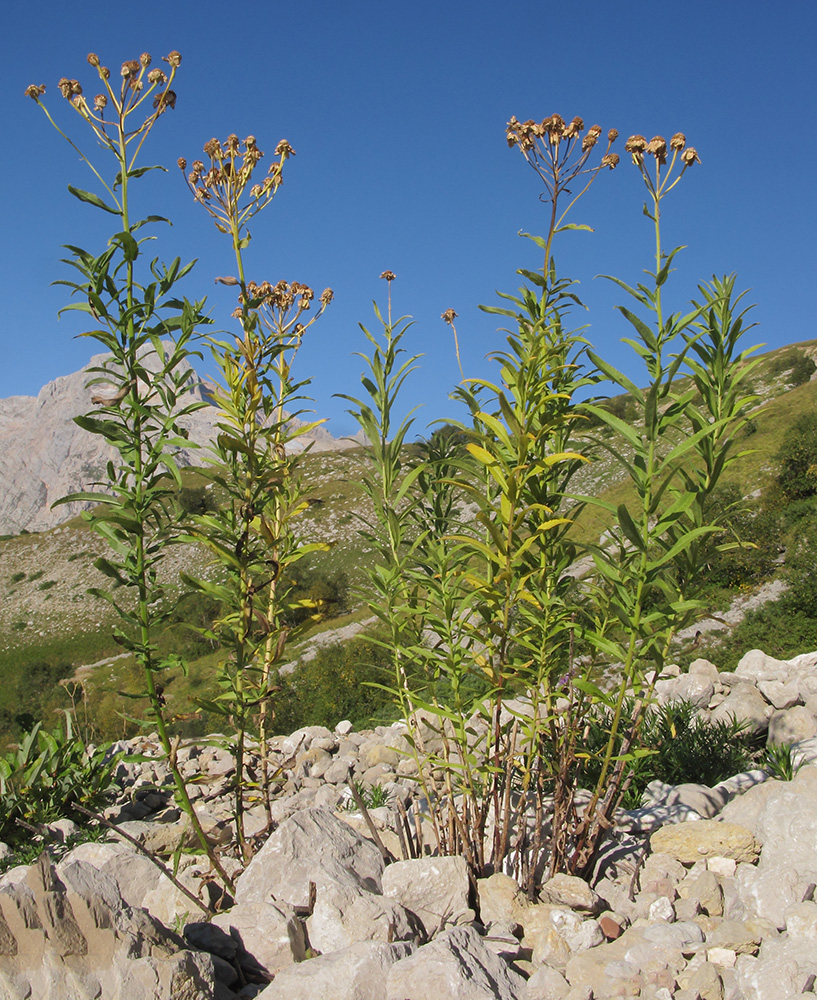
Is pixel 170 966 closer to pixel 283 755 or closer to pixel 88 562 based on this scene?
pixel 283 755

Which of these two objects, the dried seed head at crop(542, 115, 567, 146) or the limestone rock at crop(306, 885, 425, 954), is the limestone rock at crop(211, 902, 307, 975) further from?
the dried seed head at crop(542, 115, 567, 146)

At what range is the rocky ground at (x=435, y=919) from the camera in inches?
81.8

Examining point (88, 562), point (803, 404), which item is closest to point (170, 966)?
point (803, 404)

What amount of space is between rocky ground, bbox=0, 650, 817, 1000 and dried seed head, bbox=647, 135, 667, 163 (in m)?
2.78

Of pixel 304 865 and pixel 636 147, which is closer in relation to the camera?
pixel 636 147

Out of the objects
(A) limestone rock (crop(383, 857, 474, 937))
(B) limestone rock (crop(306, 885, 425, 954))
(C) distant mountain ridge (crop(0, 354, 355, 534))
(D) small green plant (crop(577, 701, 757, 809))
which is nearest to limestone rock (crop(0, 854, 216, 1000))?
(B) limestone rock (crop(306, 885, 425, 954))

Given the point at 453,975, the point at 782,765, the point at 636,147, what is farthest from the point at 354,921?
the point at 636,147

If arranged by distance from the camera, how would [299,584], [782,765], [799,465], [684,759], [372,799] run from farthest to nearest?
[299,584] → [799,465] → [372,799] → [684,759] → [782,765]

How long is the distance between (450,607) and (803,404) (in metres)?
26.6

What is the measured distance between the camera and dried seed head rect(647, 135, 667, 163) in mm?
2523

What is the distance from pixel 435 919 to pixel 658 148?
10.5 feet

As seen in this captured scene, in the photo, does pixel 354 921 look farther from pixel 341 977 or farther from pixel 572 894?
pixel 572 894

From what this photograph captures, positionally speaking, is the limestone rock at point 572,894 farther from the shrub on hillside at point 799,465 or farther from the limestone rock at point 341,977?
the shrub on hillside at point 799,465

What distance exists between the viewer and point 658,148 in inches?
99.6
